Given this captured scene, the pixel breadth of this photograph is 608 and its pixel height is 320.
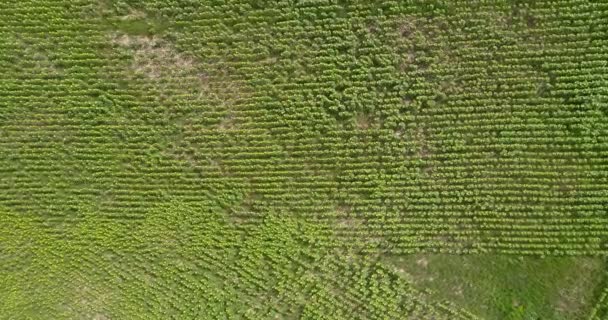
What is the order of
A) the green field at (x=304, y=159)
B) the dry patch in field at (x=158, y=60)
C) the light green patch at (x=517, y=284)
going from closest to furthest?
the light green patch at (x=517, y=284) → the green field at (x=304, y=159) → the dry patch in field at (x=158, y=60)

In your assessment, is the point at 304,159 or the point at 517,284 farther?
the point at 304,159

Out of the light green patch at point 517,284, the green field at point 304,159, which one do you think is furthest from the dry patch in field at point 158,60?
the light green patch at point 517,284

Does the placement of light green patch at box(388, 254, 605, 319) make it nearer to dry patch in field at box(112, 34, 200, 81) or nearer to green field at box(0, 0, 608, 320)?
green field at box(0, 0, 608, 320)

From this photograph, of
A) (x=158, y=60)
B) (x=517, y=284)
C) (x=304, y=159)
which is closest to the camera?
(x=517, y=284)

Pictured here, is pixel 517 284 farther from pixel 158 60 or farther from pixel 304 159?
pixel 158 60

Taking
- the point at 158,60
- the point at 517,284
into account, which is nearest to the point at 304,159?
the point at 158,60

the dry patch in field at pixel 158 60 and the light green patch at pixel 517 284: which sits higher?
the dry patch in field at pixel 158 60

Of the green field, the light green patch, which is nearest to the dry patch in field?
the green field

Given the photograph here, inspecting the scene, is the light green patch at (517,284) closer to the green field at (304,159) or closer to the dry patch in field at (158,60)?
the green field at (304,159)
